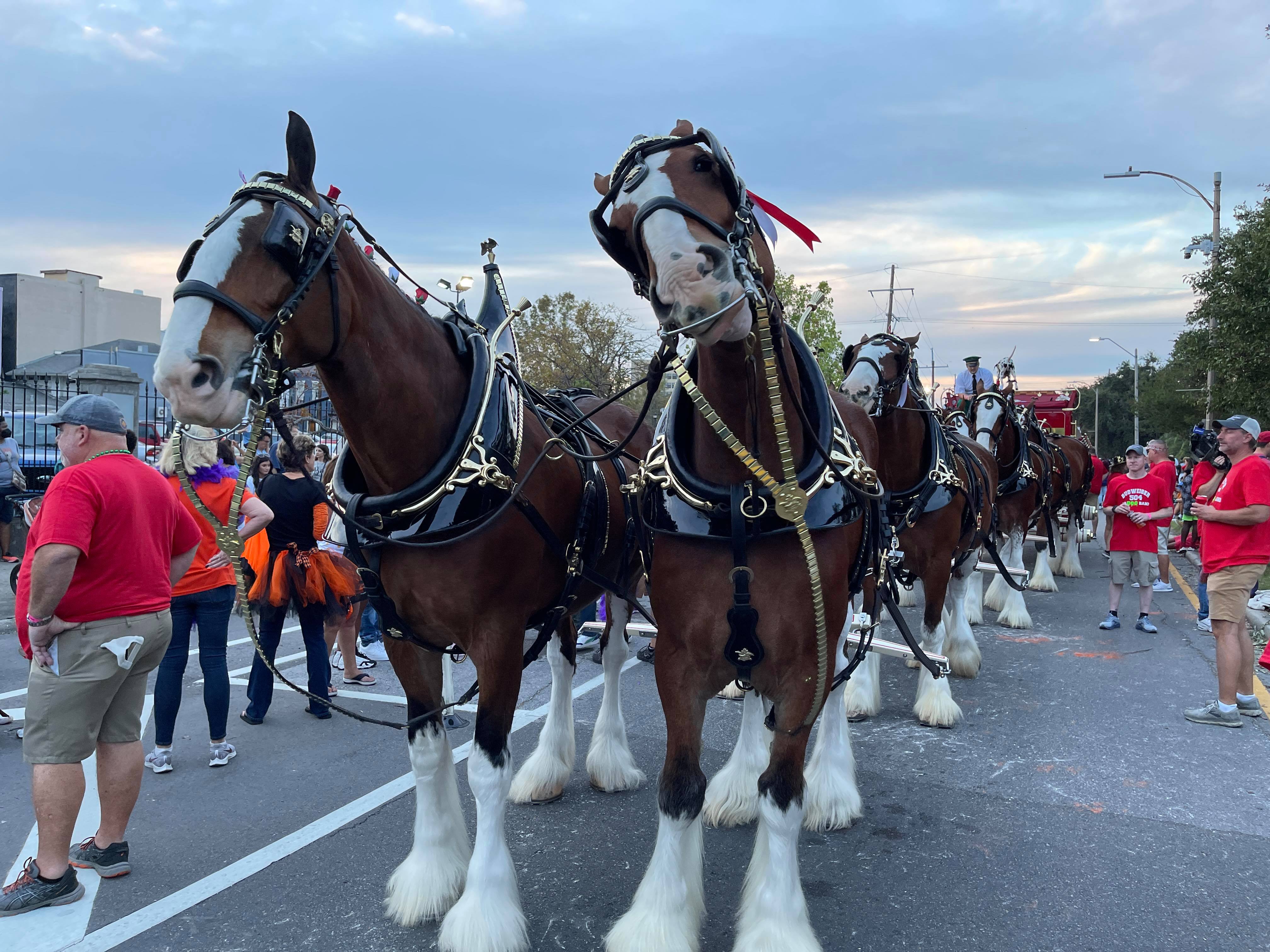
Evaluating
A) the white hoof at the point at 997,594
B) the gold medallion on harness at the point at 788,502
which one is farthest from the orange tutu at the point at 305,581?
the white hoof at the point at 997,594

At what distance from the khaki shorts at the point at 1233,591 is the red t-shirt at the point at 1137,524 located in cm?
326

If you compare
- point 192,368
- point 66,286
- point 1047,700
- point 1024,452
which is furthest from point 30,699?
point 66,286

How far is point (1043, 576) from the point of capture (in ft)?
37.1

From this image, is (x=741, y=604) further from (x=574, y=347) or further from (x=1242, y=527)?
(x=574, y=347)

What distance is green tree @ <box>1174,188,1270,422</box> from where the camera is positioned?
48.3 feet

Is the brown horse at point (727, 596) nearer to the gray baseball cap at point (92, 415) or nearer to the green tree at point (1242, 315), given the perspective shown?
the gray baseball cap at point (92, 415)

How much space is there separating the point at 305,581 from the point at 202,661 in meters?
0.87

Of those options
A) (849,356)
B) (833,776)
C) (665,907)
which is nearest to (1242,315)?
(849,356)

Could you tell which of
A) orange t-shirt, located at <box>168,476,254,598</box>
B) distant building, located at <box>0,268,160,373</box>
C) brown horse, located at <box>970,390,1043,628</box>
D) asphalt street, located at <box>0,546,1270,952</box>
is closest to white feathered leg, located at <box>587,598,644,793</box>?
asphalt street, located at <box>0,546,1270,952</box>

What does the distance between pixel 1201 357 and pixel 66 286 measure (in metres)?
45.3

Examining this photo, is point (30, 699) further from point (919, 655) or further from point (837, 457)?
point (919, 655)

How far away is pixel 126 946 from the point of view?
313cm

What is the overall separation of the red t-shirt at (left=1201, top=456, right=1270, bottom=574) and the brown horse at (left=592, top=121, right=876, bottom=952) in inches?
163

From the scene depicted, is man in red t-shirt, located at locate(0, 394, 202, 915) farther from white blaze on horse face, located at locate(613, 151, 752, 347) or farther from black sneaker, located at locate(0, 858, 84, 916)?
white blaze on horse face, located at locate(613, 151, 752, 347)
